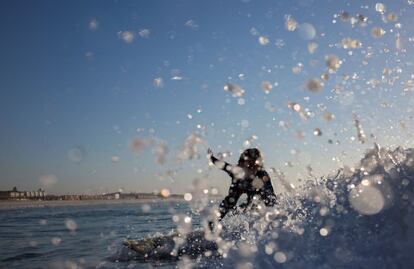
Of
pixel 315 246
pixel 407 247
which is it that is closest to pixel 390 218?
pixel 407 247

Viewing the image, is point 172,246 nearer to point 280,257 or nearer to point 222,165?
point 222,165

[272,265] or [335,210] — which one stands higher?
[335,210]

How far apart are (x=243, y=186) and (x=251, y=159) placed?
56 centimetres

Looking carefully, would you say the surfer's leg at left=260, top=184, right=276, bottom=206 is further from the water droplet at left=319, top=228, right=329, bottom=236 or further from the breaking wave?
the water droplet at left=319, top=228, right=329, bottom=236

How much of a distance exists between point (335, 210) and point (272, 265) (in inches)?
34.0

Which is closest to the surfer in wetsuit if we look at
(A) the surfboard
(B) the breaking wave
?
(A) the surfboard

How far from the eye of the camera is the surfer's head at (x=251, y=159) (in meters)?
8.79

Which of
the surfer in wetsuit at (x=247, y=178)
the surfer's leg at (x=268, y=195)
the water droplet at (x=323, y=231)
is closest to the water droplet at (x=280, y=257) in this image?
the water droplet at (x=323, y=231)

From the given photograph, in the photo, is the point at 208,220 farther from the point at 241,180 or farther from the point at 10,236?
the point at 10,236

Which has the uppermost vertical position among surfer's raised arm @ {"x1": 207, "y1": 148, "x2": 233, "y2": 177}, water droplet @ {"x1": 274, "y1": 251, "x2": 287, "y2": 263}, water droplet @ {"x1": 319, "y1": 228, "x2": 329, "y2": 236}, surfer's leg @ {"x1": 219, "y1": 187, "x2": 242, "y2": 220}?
surfer's raised arm @ {"x1": 207, "y1": 148, "x2": 233, "y2": 177}

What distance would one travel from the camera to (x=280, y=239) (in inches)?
182

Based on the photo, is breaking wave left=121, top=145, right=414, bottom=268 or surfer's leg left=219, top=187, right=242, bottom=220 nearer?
breaking wave left=121, top=145, right=414, bottom=268

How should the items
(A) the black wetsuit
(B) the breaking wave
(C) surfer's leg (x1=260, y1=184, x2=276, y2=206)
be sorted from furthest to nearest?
(A) the black wetsuit → (C) surfer's leg (x1=260, y1=184, x2=276, y2=206) → (B) the breaking wave

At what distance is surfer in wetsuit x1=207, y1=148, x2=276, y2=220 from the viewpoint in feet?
28.7
